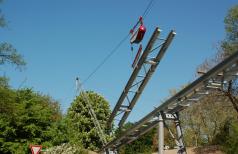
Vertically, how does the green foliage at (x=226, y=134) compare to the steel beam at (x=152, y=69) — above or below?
below

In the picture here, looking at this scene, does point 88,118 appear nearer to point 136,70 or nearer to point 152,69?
point 136,70

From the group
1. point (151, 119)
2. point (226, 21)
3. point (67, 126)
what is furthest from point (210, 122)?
point (151, 119)

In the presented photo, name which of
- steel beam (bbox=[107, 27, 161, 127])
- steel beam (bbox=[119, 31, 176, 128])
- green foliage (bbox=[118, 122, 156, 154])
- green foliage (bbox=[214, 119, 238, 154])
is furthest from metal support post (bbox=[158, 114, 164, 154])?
green foliage (bbox=[118, 122, 156, 154])

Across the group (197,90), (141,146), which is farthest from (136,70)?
(141,146)

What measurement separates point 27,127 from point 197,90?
26.1 m

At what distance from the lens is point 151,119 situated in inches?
697

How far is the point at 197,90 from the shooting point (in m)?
14.9

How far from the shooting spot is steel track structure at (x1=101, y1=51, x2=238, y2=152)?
1267cm

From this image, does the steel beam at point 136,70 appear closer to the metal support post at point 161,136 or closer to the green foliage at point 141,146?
the metal support post at point 161,136

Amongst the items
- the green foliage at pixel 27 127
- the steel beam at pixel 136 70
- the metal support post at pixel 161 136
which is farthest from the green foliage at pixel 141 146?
the metal support post at pixel 161 136

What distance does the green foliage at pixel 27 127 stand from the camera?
121ft

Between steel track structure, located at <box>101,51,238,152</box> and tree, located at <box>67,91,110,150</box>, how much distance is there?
41040mm

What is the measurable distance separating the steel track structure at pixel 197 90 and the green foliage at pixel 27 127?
2023cm

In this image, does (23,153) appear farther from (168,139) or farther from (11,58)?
(168,139)
